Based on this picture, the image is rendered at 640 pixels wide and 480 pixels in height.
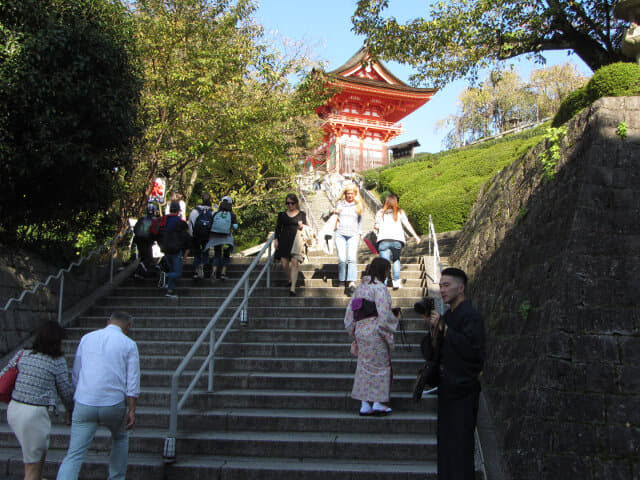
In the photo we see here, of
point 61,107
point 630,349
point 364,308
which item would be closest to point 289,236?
point 364,308

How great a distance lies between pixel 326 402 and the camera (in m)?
5.30

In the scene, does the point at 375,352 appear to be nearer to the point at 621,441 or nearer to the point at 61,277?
the point at 621,441

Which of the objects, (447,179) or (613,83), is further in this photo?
(447,179)

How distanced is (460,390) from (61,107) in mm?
6008

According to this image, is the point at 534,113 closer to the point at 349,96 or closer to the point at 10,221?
the point at 349,96

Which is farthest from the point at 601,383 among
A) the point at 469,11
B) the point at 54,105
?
the point at 469,11

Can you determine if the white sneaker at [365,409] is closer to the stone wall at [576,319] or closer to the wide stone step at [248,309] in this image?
the stone wall at [576,319]

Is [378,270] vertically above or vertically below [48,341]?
above

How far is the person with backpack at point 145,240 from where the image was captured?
882cm

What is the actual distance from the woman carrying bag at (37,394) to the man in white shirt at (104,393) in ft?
0.51

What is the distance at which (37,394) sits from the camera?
3742 millimetres

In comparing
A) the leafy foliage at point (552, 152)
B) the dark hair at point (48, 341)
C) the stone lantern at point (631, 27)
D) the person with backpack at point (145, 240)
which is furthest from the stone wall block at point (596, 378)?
the person with backpack at point (145, 240)

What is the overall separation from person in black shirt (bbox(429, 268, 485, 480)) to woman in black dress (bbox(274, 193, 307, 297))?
15.5ft

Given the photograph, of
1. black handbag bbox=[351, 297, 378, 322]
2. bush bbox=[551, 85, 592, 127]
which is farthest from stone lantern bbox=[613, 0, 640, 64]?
black handbag bbox=[351, 297, 378, 322]
